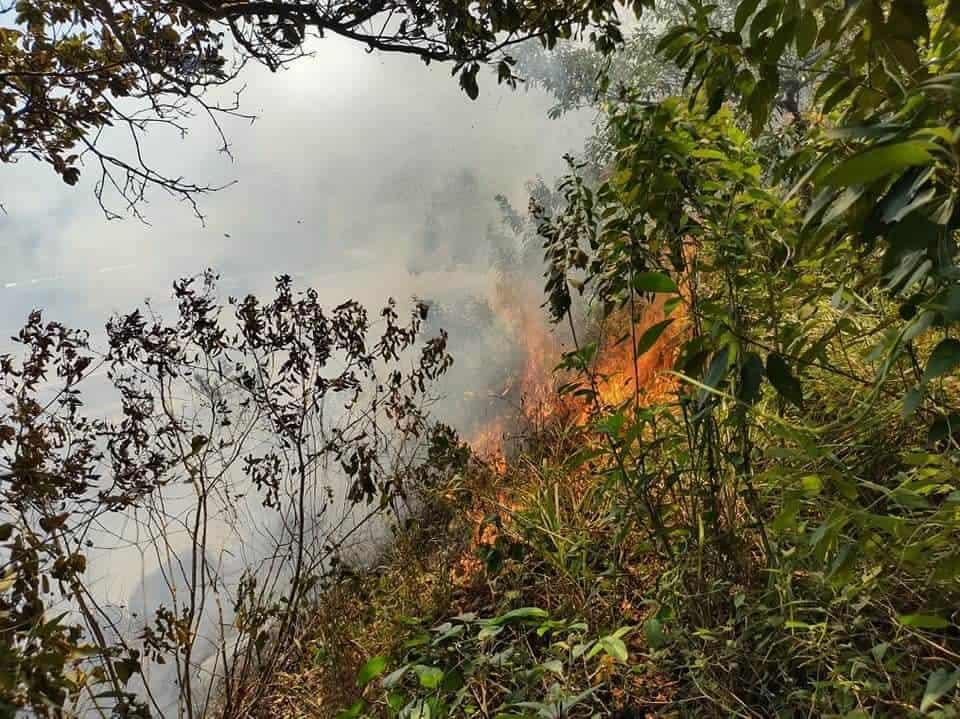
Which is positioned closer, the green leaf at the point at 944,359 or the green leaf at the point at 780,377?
the green leaf at the point at 944,359

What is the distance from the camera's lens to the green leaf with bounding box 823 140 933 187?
0.94 feet

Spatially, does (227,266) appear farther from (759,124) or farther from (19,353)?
(759,124)

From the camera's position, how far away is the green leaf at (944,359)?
385 mm

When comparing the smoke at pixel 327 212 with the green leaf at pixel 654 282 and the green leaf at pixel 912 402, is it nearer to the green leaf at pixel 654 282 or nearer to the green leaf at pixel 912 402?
the green leaf at pixel 654 282

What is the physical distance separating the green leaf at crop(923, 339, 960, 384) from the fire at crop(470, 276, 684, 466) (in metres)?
1.49

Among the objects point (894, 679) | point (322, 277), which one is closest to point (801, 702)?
point (894, 679)

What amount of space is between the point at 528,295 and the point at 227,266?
142 cm

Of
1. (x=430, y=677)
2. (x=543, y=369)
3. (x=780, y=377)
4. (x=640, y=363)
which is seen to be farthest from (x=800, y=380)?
(x=543, y=369)

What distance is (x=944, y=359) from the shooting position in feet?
1.30

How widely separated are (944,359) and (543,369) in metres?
2.40

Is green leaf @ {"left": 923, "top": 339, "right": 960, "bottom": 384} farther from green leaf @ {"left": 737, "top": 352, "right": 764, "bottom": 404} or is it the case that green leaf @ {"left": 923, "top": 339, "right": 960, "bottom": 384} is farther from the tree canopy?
the tree canopy

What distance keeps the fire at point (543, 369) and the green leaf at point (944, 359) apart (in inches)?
58.8

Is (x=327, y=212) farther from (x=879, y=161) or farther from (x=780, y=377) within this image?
(x=879, y=161)

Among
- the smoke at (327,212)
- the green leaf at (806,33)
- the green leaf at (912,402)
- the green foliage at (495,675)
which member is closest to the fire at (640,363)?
the smoke at (327,212)
